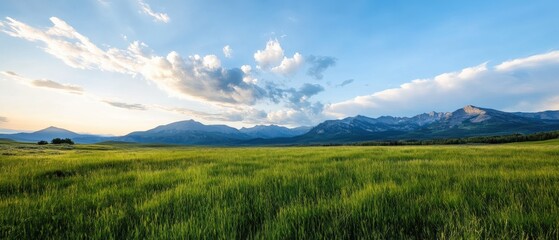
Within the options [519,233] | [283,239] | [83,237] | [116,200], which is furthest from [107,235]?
[519,233]

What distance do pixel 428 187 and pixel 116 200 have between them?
6.19m

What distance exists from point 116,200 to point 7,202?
1753 millimetres

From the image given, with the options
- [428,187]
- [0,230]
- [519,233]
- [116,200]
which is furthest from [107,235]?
[428,187]

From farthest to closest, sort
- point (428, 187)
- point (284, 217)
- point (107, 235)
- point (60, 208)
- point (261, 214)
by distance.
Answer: point (428, 187) → point (60, 208) → point (261, 214) → point (284, 217) → point (107, 235)

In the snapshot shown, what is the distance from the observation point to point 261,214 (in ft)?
12.3

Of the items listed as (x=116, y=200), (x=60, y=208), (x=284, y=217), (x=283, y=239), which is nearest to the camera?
(x=283, y=239)

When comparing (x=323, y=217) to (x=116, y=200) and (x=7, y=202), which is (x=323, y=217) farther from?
(x=7, y=202)

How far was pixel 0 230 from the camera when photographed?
3162 mm

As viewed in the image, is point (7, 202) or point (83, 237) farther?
point (7, 202)

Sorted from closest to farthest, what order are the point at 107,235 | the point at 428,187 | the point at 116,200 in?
the point at 107,235 < the point at 116,200 < the point at 428,187

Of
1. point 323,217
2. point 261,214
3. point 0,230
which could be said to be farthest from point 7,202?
point 323,217

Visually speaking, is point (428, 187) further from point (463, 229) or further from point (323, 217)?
point (323, 217)

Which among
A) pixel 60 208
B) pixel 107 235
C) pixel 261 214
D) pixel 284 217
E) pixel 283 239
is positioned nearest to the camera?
pixel 283 239

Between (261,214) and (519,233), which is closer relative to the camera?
(519,233)
